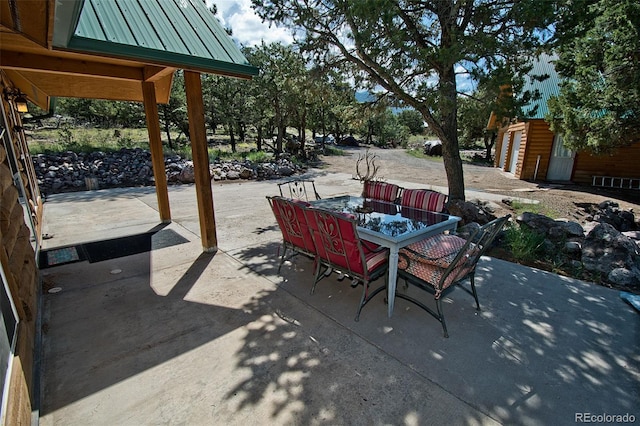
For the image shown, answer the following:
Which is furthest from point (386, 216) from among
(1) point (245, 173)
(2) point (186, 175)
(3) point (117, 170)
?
(3) point (117, 170)

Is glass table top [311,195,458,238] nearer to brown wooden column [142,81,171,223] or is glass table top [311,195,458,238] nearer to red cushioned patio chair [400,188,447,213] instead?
red cushioned patio chair [400,188,447,213]

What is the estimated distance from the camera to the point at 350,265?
2.81m

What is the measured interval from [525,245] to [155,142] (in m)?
6.10

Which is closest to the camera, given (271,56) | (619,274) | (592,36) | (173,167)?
(619,274)

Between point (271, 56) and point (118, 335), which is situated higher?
point (271, 56)

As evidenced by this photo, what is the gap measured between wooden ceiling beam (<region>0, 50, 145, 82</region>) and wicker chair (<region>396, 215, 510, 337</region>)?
16.4 ft

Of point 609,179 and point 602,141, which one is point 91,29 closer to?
point 602,141

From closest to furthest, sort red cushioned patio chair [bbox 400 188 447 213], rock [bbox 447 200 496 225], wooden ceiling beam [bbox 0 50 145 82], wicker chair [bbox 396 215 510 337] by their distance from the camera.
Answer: wicker chair [bbox 396 215 510 337]
wooden ceiling beam [bbox 0 50 145 82]
red cushioned patio chair [bbox 400 188 447 213]
rock [bbox 447 200 496 225]

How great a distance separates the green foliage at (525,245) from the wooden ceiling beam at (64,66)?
6271mm

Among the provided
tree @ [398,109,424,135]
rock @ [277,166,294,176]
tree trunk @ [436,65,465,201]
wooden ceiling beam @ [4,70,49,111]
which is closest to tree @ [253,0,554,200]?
tree trunk @ [436,65,465,201]

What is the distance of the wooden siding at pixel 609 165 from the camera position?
10266 mm

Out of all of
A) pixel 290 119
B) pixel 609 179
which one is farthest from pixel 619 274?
pixel 290 119

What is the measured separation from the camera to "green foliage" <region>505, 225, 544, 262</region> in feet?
13.4

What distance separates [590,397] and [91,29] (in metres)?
4.70
